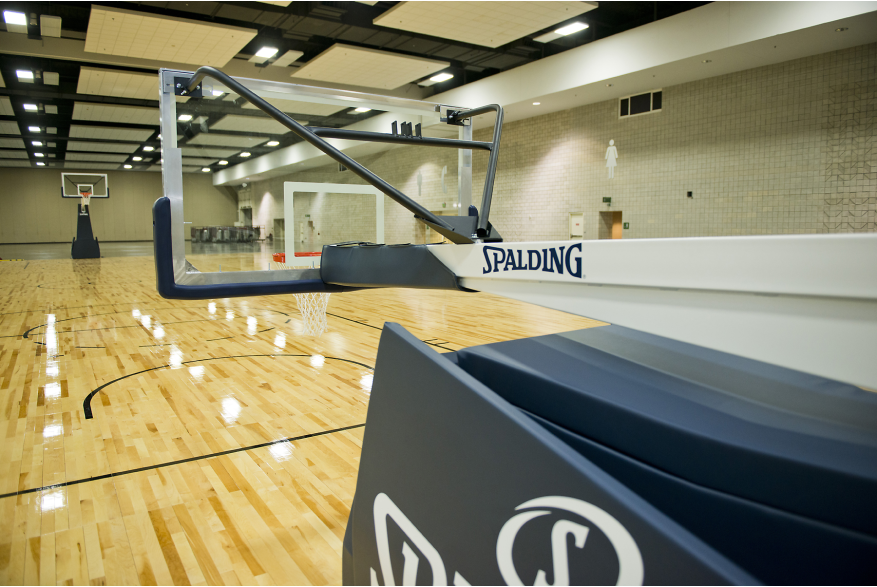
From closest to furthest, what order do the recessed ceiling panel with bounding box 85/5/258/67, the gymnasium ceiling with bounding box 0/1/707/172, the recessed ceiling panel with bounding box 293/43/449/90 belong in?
the recessed ceiling panel with bounding box 85/5/258/67 < the gymnasium ceiling with bounding box 0/1/707/172 < the recessed ceiling panel with bounding box 293/43/449/90

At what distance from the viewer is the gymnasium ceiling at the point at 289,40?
912 centimetres

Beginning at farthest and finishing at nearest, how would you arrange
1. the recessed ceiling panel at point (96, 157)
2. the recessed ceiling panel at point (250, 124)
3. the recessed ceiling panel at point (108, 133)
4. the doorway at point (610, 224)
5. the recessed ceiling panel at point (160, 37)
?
the recessed ceiling panel at point (96, 157) < the recessed ceiling panel at point (108, 133) < the doorway at point (610, 224) < the recessed ceiling panel at point (160, 37) < the recessed ceiling panel at point (250, 124)

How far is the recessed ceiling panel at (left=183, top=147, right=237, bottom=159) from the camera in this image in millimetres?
2102

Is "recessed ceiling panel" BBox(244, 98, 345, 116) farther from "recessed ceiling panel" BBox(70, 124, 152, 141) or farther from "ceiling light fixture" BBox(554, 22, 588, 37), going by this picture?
"recessed ceiling panel" BBox(70, 124, 152, 141)

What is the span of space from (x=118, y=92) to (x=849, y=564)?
15844 mm

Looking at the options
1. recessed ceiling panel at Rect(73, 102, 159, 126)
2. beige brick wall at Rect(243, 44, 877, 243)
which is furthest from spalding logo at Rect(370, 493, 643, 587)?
recessed ceiling panel at Rect(73, 102, 159, 126)

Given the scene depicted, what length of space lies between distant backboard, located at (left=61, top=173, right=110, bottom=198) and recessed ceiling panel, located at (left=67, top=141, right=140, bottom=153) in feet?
11.7

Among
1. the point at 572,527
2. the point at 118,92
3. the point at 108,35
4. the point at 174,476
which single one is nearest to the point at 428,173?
the point at 174,476

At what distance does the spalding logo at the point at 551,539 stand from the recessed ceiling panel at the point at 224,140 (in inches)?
66.9

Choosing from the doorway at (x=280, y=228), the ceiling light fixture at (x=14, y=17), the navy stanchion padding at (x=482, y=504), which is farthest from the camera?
the ceiling light fixture at (x=14, y=17)

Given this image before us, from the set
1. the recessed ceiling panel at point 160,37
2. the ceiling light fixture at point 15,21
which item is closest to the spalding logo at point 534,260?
the recessed ceiling panel at point 160,37

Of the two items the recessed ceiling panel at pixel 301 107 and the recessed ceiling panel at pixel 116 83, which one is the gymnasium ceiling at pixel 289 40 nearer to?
the recessed ceiling panel at pixel 116 83

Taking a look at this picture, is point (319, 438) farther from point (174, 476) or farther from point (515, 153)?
point (515, 153)

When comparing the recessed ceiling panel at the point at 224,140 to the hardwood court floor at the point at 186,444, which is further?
the recessed ceiling panel at the point at 224,140
